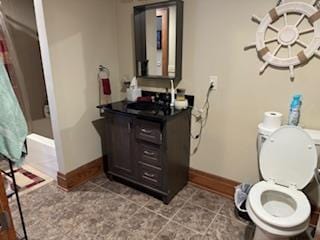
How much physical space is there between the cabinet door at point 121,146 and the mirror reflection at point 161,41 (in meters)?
0.62

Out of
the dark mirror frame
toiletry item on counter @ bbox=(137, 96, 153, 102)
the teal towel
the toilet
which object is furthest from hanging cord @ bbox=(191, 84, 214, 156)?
the teal towel

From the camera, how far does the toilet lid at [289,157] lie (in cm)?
156

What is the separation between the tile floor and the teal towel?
3.02 feet

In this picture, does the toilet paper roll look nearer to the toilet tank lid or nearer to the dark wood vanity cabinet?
the toilet tank lid

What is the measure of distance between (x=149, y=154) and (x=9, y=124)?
1.18 m

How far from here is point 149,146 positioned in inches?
80.7

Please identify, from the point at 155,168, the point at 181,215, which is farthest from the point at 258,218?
the point at 155,168

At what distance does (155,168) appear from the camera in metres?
2.08

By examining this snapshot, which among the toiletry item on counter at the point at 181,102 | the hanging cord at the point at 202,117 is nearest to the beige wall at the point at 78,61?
the toiletry item on counter at the point at 181,102

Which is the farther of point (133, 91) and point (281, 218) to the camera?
point (133, 91)

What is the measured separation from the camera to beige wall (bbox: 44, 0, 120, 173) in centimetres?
204

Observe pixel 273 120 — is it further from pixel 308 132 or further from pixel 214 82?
pixel 214 82

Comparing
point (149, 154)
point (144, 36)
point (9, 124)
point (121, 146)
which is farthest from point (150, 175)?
point (144, 36)

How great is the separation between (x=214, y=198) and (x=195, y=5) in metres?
1.80
